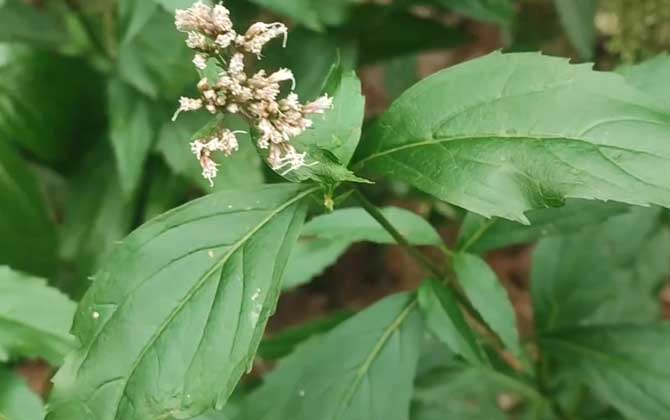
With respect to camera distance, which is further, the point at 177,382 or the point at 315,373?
the point at 315,373

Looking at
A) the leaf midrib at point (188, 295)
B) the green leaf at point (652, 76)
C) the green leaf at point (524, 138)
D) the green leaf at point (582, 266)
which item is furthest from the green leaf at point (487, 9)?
the leaf midrib at point (188, 295)

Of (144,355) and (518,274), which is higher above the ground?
(144,355)

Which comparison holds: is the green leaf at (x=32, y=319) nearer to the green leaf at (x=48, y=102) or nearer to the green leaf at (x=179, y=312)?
the green leaf at (x=179, y=312)

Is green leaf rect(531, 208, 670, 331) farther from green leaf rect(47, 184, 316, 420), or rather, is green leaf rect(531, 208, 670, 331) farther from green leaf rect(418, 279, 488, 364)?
green leaf rect(47, 184, 316, 420)

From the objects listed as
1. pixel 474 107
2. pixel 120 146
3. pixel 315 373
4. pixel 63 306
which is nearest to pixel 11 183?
pixel 120 146

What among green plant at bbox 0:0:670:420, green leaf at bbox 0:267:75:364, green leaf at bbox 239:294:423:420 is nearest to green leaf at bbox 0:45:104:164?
green plant at bbox 0:0:670:420

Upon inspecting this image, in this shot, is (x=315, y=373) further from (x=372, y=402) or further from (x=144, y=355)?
(x=144, y=355)
